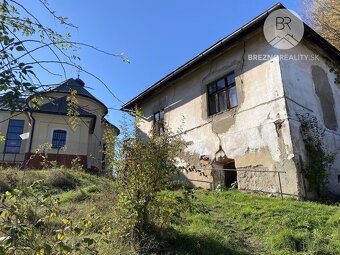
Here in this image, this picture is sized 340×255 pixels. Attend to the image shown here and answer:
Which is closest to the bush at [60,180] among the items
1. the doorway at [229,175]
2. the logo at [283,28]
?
the doorway at [229,175]

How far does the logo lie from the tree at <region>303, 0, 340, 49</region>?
5.03 meters

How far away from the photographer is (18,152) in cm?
2327

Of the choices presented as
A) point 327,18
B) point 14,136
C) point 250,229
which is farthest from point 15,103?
point 14,136

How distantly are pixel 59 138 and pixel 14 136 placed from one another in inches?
209

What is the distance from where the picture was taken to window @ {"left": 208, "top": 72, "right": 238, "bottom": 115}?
1193 cm

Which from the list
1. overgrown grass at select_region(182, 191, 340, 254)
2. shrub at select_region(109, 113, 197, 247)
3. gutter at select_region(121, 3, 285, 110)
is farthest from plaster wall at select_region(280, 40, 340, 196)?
shrub at select_region(109, 113, 197, 247)

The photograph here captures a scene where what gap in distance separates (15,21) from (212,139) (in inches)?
409

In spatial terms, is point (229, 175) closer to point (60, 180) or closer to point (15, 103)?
point (60, 180)

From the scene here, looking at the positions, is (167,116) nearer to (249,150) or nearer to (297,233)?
(249,150)

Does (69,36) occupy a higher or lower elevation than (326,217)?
higher

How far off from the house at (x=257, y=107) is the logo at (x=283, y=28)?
211mm

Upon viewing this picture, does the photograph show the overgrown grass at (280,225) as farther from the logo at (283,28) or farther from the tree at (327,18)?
the tree at (327,18)

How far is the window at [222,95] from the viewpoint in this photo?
39.1 ft

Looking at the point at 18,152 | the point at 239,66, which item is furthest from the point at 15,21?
the point at 18,152
